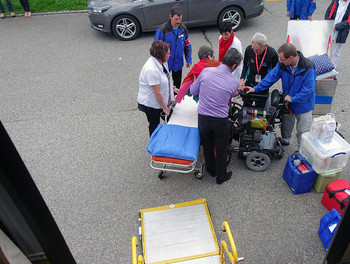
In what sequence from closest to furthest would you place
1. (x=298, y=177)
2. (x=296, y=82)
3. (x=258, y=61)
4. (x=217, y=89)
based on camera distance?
(x=217, y=89), (x=298, y=177), (x=296, y=82), (x=258, y=61)

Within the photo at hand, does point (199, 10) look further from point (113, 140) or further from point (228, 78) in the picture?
point (228, 78)

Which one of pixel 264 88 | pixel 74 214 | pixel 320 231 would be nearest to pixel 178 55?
pixel 264 88

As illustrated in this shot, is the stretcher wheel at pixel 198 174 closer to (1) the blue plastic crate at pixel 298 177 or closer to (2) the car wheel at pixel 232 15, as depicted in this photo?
(1) the blue plastic crate at pixel 298 177

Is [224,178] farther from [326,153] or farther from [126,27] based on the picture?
[126,27]

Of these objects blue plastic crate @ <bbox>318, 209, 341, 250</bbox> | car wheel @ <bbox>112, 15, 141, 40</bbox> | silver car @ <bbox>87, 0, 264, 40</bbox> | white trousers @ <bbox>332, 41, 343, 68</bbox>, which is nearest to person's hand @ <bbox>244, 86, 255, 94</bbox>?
blue plastic crate @ <bbox>318, 209, 341, 250</bbox>

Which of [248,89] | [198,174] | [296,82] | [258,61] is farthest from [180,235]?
[258,61]

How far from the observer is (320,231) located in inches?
136

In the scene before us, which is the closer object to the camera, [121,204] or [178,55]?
[121,204]

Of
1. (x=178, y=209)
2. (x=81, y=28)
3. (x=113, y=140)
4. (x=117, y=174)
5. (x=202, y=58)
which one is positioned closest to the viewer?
(x=178, y=209)

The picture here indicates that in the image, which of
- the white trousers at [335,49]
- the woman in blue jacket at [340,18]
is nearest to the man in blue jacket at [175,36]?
the woman in blue jacket at [340,18]

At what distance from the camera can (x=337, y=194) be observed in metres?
3.55

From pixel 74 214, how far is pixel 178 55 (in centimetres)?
316

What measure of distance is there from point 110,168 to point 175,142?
4.79ft

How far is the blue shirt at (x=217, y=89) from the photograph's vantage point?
11.3 feet
